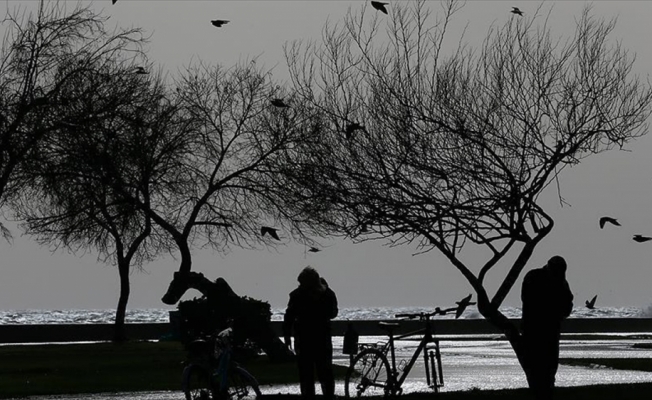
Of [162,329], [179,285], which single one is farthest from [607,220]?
[162,329]

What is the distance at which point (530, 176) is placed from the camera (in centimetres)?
2230

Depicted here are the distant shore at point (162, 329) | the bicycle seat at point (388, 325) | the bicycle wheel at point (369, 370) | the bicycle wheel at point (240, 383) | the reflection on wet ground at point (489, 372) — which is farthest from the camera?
the distant shore at point (162, 329)

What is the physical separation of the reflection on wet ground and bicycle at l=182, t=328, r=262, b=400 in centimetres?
341

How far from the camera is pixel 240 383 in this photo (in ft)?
55.5

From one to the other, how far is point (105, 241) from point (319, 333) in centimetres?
2846

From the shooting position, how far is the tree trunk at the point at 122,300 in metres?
44.5

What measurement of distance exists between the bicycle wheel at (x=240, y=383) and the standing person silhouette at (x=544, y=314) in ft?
10.8

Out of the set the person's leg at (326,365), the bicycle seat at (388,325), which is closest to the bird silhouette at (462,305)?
the bicycle seat at (388,325)

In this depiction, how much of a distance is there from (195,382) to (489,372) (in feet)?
38.7

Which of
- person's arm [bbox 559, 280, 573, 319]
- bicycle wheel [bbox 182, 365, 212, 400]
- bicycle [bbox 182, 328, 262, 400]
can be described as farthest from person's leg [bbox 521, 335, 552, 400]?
bicycle wheel [bbox 182, 365, 212, 400]

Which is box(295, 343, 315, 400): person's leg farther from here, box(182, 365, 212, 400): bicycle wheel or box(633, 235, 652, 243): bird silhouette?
box(633, 235, 652, 243): bird silhouette

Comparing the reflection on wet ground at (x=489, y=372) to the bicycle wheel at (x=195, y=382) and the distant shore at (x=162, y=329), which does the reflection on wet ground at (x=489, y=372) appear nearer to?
the bicycle wheel at (x=195, y=382)

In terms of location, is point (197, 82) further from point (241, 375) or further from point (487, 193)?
point (241, 375)

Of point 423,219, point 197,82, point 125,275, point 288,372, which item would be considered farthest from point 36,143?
point 125,275
